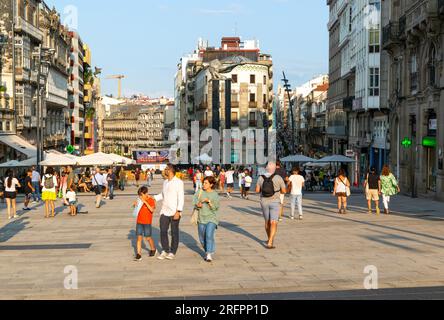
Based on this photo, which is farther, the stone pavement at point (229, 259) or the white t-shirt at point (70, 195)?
the white t-shirt at point (70, 195)

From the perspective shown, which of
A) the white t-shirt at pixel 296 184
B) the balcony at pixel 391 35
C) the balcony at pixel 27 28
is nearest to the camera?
the white t-shirt at pixel 296 184

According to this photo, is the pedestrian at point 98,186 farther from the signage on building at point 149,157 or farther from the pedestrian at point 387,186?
the signage on building at point 149,157

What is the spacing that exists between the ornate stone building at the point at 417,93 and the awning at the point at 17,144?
2241 cm

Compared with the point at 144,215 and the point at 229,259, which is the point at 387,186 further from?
the point at 144,215

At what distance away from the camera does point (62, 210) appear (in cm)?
2880

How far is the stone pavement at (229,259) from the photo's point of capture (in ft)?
37.7

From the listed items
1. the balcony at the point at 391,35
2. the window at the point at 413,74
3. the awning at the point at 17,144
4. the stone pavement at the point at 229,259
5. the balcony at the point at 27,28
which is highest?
the balcony at the point at 27,28

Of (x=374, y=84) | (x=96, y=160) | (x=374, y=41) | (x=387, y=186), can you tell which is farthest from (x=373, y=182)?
(x=374, y=41)

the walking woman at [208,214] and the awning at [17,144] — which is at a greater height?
the awning at [17,144]

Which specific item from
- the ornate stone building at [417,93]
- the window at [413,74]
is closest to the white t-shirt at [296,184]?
the ornate stone building at [417,93]

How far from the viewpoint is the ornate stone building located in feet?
111

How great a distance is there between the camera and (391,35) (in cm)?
4212

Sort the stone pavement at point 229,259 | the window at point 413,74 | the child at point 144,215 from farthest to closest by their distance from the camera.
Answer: the window at point 413,74 < the child at point 144,215 < the stone pavement at point 229,259
